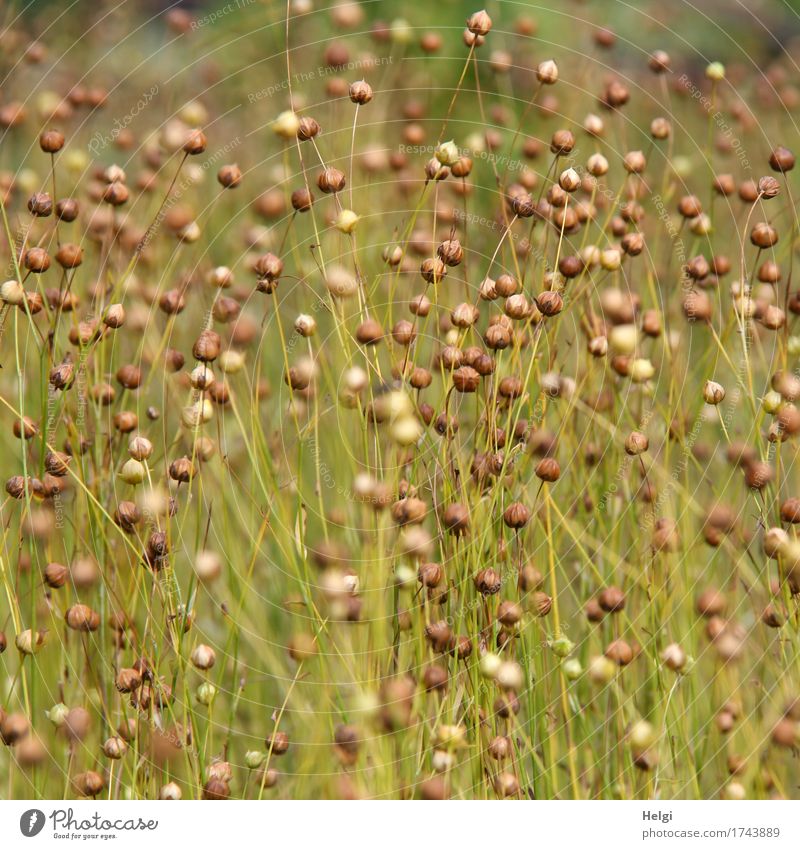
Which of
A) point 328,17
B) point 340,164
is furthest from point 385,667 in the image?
point 328,17

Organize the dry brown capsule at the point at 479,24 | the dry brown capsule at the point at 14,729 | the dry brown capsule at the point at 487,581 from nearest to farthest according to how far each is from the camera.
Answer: the dry brown capsule at the point at 487,581
the dry brown capsule at the point at 14,729
the dry brown capsule at the point at 479,24

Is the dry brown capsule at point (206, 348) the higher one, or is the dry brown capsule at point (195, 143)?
the dry brown capsule at point (195, 143)

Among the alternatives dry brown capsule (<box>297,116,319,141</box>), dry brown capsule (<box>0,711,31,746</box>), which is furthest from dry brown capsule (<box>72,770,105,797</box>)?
dry brown capsule (<box>297,116,319,141</box>)

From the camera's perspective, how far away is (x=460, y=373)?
5.01 ft

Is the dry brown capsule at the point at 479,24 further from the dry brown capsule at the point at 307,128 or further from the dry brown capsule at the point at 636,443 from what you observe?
the dry brown capsule at the point at 636,443

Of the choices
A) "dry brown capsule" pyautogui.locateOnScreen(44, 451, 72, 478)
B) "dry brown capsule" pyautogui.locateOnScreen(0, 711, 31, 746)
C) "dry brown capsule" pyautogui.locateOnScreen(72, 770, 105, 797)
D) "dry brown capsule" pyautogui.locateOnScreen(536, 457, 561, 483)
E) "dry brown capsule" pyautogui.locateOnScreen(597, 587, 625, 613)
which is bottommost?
"dry brown capsule" pyautogui.locateOnScreen(72, 770, 105, 797)

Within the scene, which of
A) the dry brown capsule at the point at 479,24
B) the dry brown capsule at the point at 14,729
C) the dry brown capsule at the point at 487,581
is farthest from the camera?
the dry brown capsule at the point at 479,24

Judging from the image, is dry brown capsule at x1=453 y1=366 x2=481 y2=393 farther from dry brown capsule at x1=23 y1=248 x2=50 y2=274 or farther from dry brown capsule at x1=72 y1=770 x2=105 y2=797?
dry brown capsule at x1=72 y1=770 x2=105 y2=797

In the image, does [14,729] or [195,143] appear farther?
[195,143]

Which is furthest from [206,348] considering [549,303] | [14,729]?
[14,729]

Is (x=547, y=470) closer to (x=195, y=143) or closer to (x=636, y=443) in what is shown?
(x=636, y=443)

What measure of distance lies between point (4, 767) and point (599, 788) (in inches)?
38.5

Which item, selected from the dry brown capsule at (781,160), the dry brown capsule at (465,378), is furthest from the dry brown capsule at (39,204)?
the dry brown capsule at (781,160)
